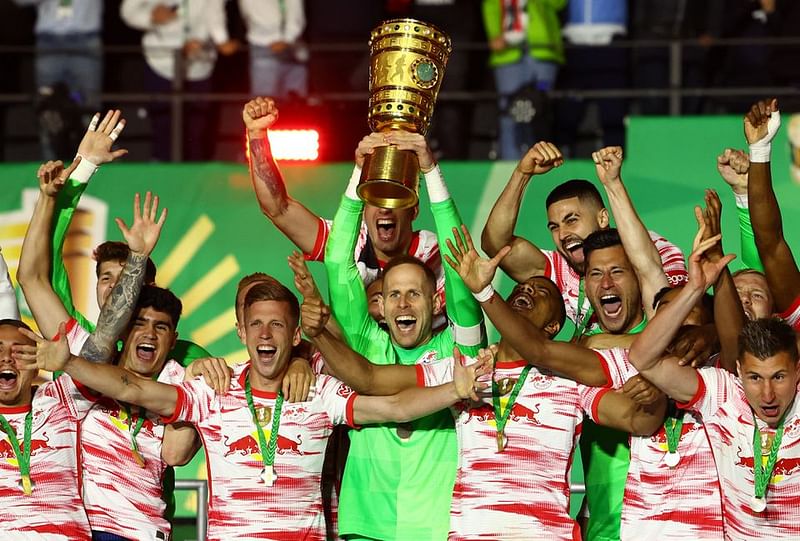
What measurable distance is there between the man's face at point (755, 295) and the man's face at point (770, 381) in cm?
68

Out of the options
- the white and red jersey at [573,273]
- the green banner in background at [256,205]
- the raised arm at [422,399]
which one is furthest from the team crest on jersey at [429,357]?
the green banner in background at [256,205]

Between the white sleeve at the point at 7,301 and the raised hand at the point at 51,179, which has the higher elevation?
the raised hand at the point at 51,179

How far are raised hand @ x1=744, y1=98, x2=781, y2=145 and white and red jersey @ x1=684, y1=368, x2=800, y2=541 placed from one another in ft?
3.22

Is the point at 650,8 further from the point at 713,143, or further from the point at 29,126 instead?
the point at 29,126

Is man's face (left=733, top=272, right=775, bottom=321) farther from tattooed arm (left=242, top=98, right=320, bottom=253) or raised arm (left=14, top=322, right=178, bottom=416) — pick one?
raised arm (left=14, top=322, right=178, bottom=416)

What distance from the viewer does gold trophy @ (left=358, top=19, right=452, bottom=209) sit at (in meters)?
6.16

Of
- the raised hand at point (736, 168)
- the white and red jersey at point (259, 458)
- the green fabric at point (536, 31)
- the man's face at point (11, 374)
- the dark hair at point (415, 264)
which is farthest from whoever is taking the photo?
the green fabric at point (536, 31)

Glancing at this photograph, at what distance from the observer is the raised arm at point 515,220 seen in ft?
21.9

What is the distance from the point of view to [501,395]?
20.6 ft

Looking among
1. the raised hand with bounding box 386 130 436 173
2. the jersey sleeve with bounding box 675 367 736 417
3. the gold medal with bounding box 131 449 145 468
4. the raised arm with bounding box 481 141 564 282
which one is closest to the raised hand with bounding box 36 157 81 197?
the gold medal with bounding box 131 449 145 468

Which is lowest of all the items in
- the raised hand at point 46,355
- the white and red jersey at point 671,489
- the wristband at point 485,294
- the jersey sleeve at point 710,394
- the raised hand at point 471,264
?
the white and red jersey at point 671,489

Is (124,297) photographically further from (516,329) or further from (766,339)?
(766,339)

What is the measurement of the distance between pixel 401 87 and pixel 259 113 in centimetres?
95

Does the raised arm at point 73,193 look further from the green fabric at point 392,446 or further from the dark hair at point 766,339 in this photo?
the dark hair at point 766,339
